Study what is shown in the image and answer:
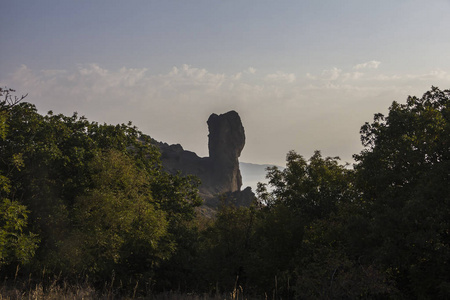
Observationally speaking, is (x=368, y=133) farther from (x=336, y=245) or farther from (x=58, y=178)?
(x=58, y=178)

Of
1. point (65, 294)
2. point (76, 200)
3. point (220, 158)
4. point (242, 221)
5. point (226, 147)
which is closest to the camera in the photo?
point (65, 294)

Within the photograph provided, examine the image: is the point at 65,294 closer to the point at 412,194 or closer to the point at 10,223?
the point at 10,223

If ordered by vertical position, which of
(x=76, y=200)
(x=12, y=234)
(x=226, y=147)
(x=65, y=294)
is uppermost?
(x=226, y=147)

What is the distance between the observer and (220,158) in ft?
603

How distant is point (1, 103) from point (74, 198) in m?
7.74

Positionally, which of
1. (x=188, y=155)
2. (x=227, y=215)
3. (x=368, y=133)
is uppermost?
(x=188, y=155)

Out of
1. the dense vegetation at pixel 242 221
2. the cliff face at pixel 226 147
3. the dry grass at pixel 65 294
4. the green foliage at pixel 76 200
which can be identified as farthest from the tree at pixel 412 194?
the cliff face at pixel 226 147

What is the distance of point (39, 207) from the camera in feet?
77.0

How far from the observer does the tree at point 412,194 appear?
1747 cm

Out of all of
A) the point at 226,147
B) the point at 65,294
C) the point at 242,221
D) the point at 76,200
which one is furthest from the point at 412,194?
the point at 226,147

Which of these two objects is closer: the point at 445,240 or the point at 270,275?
the point at 445,240

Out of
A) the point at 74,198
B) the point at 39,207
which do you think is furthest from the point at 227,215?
the point at 39,207

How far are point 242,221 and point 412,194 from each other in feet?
45.3

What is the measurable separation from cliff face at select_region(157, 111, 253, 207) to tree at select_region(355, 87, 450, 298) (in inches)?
6146
